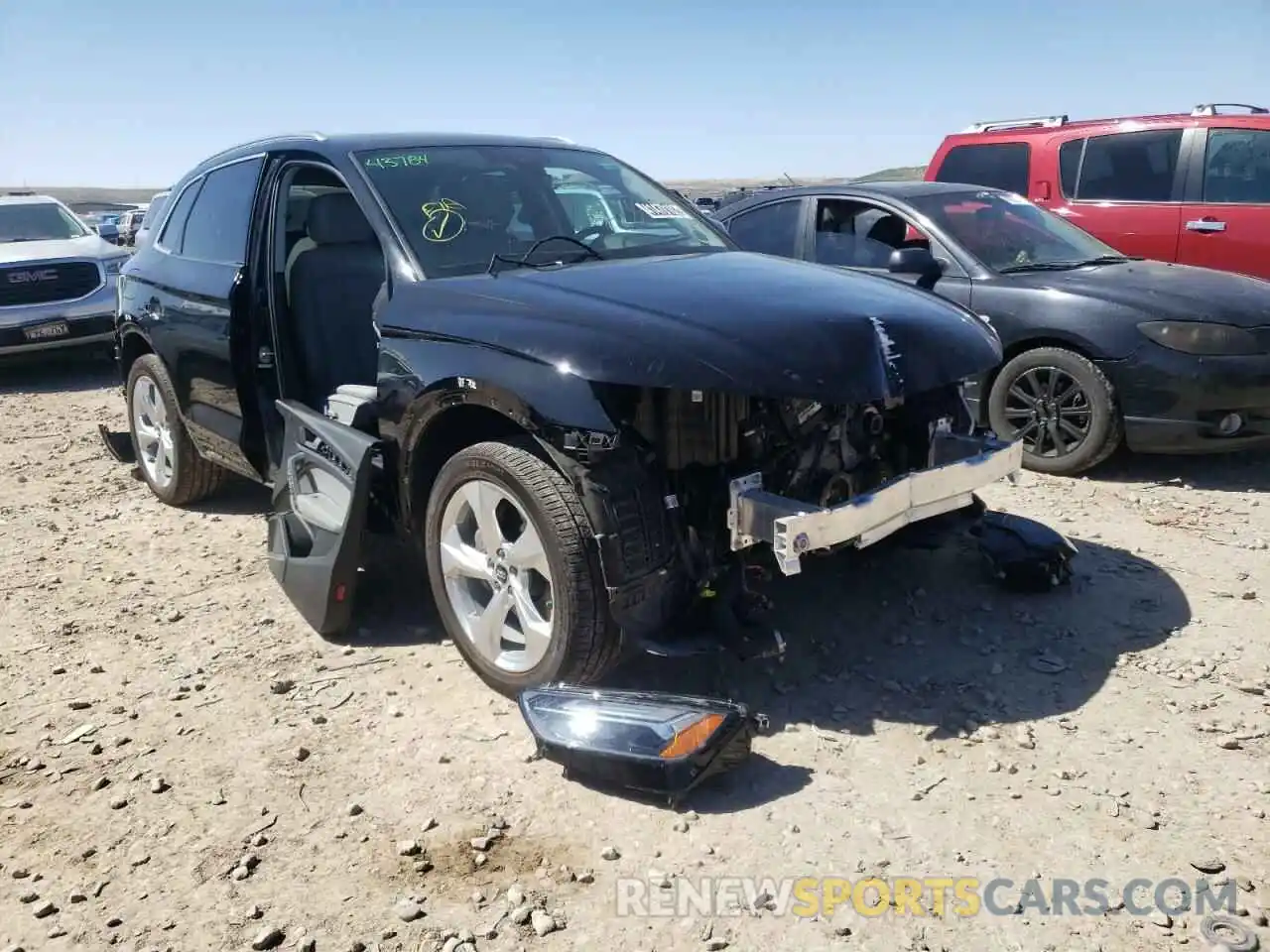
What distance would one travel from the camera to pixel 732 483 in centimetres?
316

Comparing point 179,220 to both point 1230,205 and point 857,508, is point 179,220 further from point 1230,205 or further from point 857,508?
point 1230,205

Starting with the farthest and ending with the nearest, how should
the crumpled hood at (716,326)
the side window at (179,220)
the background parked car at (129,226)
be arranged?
the background parked car at (129,226)
the side window at (179,220)
the crumpled hood at (716,326)

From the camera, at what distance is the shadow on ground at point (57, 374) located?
997cm

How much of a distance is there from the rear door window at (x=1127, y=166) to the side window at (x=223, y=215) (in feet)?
20.7

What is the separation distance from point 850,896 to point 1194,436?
12.9 ft

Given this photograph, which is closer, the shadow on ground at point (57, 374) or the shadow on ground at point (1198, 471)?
the shadow on ground at point (1198, 471)

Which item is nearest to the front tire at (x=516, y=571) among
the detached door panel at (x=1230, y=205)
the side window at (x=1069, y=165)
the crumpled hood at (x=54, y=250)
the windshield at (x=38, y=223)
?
the side window at (x=1069, y=165)

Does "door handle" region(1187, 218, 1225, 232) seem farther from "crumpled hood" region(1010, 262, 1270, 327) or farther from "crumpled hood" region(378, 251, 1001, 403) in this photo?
"crumpled hood" region(378, 251, 1001, 403)

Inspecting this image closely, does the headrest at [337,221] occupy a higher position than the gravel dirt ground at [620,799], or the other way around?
the headrest at [337,221]

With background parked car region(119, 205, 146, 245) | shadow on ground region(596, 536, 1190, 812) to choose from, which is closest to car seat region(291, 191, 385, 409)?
shadow on ground region(596, 536, 1190, 812)

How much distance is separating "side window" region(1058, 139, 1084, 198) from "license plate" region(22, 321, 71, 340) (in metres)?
9.01

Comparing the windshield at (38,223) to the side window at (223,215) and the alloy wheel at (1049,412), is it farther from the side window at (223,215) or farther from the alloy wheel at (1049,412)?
the alloy wheel at (1049,412)

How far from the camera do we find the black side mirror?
4680mm

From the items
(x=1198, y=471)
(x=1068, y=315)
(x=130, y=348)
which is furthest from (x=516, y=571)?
(x=1198, y=471)
